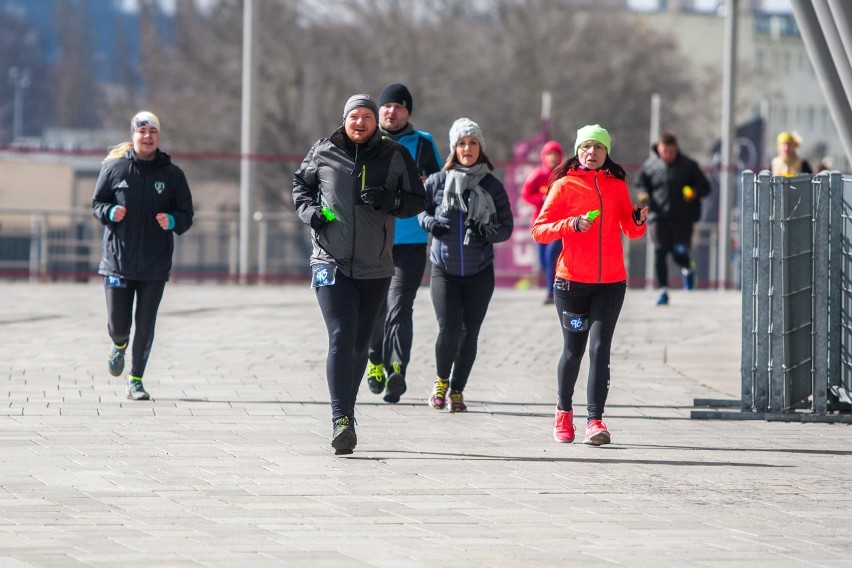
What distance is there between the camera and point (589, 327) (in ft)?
30.5

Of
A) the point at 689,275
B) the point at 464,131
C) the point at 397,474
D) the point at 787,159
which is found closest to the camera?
the point at 397,474

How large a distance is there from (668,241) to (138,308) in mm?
9088

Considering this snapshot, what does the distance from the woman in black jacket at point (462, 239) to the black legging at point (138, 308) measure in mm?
1751

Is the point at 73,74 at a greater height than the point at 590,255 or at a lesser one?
greater

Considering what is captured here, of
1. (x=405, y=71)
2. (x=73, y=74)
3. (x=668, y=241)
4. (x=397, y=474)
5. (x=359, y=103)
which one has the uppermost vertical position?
(x=73, y=74)

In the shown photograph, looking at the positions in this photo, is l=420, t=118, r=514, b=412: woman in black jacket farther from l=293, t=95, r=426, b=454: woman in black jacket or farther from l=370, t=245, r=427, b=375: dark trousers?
l=293, t=95, r=426, b=454: woman in black jacket

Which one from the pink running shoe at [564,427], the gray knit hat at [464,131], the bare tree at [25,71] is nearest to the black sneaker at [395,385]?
the gray knit hat at [464,131]

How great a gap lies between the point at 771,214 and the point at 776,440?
1.36m

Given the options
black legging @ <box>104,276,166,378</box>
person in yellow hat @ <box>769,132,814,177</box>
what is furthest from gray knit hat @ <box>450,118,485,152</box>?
person in yellow hat @ <box>769,132,814,177</box>

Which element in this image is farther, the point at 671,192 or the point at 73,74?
the point at 73,74

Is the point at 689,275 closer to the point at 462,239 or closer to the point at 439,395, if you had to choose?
the point at 439,395

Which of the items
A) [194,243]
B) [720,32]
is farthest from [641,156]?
[720,32]

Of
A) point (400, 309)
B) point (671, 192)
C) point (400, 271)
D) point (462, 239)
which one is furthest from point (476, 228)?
point (671, 192)

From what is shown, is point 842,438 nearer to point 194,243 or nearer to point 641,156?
point 194,243
